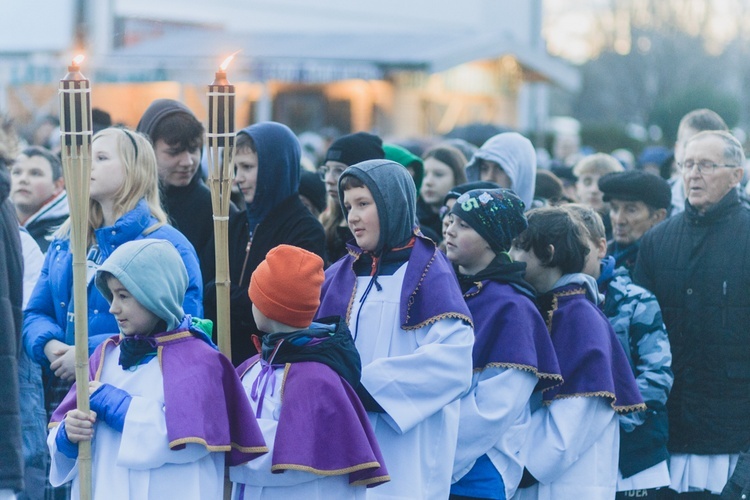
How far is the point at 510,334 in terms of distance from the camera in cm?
449

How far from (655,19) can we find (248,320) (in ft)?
132

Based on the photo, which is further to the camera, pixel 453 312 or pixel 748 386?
pixel 748 386

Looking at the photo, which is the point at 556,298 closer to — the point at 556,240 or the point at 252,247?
the point at 556,240

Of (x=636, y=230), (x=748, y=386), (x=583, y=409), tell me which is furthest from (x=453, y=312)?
(x=636, y=230)

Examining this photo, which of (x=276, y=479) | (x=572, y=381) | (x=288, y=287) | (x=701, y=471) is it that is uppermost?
(x=288, y=287)

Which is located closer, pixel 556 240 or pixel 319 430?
pixel 319 430

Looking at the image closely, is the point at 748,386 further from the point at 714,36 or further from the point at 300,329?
the point at 714,36

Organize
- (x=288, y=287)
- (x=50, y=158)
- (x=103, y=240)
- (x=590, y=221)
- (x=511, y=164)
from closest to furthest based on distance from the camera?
(x=288, y=287) → (x=103, y=240) → (x=590, y=221) → (x=511, y=164) → (x=50, y=158)

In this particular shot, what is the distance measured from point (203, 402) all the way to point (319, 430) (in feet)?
1.30

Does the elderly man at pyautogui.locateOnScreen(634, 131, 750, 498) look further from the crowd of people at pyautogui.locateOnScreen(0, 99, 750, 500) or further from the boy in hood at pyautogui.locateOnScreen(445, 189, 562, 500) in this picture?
the boy in hood at pyautogui.locateOnScreen(445, 189, 562, 500)

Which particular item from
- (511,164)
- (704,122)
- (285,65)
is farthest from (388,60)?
(511,164)

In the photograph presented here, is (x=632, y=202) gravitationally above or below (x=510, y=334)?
above

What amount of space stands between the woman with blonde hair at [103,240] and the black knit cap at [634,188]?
2.65 metres

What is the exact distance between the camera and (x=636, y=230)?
20.7 feet
